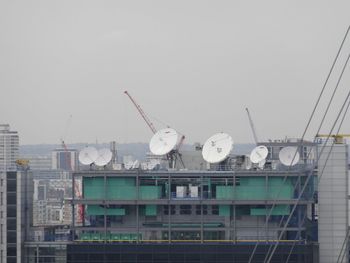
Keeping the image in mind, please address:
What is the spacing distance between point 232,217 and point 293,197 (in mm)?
3626

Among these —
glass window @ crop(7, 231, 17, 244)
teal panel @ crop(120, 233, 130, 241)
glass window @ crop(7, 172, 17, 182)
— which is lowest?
teal panel @ crop(120, 233, 130, 241)

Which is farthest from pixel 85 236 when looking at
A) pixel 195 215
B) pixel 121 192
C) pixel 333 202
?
pixel 333 202

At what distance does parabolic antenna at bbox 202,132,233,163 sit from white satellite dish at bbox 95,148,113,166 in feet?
17.4

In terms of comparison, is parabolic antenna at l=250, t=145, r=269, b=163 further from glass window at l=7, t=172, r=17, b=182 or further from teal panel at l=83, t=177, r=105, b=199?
glass window at l=7, t=172, r=17, b=182

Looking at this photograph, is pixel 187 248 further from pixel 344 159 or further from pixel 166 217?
pixel 344 159

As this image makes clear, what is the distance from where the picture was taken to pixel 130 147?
122 meters

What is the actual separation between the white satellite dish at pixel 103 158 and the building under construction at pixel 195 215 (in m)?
0.56

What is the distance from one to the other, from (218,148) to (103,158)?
21.1 feet

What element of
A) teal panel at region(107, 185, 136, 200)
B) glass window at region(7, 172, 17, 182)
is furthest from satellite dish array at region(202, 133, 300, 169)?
glass window at region(7, 172, 17, 182)

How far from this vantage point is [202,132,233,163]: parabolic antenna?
256 feet

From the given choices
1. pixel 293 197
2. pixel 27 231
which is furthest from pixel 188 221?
pixel 27 231

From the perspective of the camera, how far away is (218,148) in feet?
257

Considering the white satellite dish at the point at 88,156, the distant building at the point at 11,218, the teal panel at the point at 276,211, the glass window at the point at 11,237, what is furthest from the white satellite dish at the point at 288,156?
the glass window at the point at 11,237

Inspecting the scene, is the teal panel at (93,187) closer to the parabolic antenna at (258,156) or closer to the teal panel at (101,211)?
the teal panel at (101,211)
